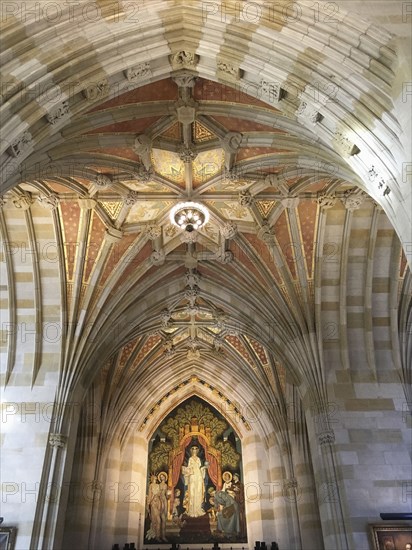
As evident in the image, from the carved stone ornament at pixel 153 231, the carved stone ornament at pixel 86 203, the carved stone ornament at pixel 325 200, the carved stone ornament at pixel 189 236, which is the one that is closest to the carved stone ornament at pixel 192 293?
the carved stone ornament at pixel 189 236

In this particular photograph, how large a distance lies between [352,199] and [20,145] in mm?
6483

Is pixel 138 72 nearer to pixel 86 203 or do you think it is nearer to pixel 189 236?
pixel 86 203

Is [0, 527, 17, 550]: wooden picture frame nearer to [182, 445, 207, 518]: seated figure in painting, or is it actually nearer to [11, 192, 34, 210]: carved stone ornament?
[11, 192, 34, 210]: carved stone ornament

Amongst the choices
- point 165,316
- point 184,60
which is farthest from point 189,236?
point 184,60

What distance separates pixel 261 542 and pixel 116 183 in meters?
11.2

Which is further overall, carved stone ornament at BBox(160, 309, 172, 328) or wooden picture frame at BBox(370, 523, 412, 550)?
carved stone ornament at BBox(160, 309, 172, 328)

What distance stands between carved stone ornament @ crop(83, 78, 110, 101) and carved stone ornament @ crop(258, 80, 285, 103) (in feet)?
6.79

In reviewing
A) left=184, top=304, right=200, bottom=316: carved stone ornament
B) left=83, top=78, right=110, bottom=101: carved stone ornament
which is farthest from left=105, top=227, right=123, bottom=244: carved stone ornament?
left=83, top=78, right=110, bottom=101: carved stone ornament

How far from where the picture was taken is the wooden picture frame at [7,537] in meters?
8.88

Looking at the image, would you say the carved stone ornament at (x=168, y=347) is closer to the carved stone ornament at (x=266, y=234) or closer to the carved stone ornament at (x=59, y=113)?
the carved stone ornament at (x=266, y=234)

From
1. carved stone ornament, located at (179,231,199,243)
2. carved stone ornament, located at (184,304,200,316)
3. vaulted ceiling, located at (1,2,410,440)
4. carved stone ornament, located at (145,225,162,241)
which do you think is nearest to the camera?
vaulted ceiling, located at (1,2,410,440)

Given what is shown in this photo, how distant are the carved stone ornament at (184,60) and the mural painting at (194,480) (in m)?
13.3

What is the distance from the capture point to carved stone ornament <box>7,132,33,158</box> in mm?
5578

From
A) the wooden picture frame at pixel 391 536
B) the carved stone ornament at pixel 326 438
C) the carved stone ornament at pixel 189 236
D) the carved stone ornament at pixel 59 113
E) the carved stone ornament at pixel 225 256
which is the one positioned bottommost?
the wooden picture frame at pixel 391 536
